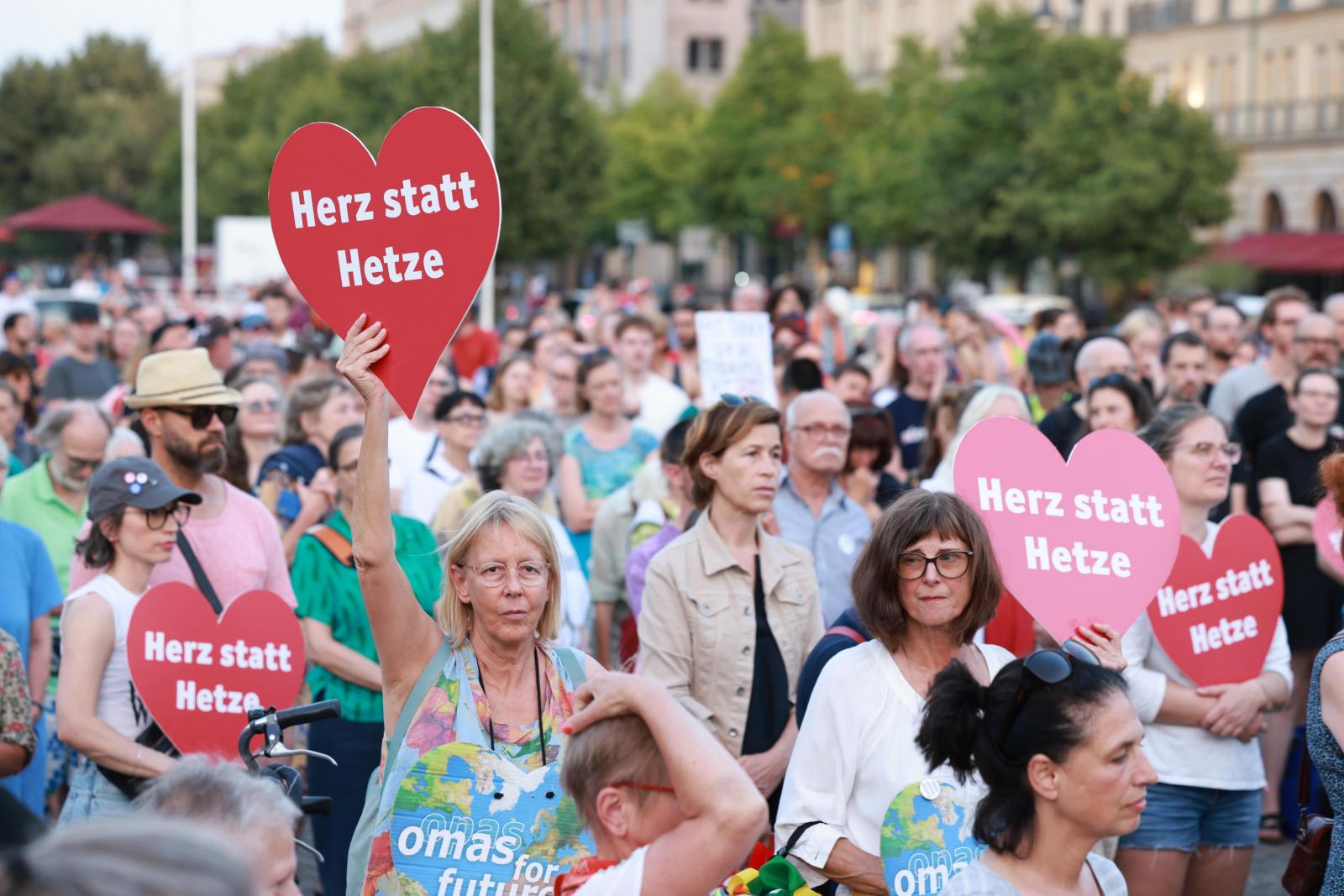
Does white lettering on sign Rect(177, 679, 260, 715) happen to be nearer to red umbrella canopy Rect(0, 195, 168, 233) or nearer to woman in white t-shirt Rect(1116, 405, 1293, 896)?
woman in white t-shirt Rect(1116, 405, 1293, 896)

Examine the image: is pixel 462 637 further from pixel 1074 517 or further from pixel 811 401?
pixel 811 401

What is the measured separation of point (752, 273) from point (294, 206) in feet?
231

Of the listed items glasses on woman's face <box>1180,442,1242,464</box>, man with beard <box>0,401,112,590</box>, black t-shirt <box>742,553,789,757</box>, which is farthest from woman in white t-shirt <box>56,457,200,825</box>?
glasses on woman's face <box>1180,442,1242,464</box>

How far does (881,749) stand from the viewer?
416cm

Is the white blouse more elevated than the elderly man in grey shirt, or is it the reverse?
the elderly man in grey shirt

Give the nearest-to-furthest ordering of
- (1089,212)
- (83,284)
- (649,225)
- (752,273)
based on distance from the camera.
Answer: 1. (83,284)
2. (1089,212)
3. (649,225)
4. (752,273)

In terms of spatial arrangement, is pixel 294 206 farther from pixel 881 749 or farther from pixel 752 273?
Answer: pixel 752 273

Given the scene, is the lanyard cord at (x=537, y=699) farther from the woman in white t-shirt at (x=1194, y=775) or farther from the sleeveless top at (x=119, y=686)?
the woman in white t-shirt at (x=1194, y=775)

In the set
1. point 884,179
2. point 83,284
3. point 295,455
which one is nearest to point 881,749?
point 295,455

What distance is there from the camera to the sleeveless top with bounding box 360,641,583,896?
390cm

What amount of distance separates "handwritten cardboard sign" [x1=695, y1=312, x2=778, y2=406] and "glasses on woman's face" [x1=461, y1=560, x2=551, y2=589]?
5.85 m

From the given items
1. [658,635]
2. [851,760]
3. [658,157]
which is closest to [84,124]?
[658,157]

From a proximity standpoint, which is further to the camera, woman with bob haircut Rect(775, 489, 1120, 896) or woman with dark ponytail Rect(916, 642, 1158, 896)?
woman with bob haircut Rect(775, 489, 1120, 896)

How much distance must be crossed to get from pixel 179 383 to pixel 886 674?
10.5ft
